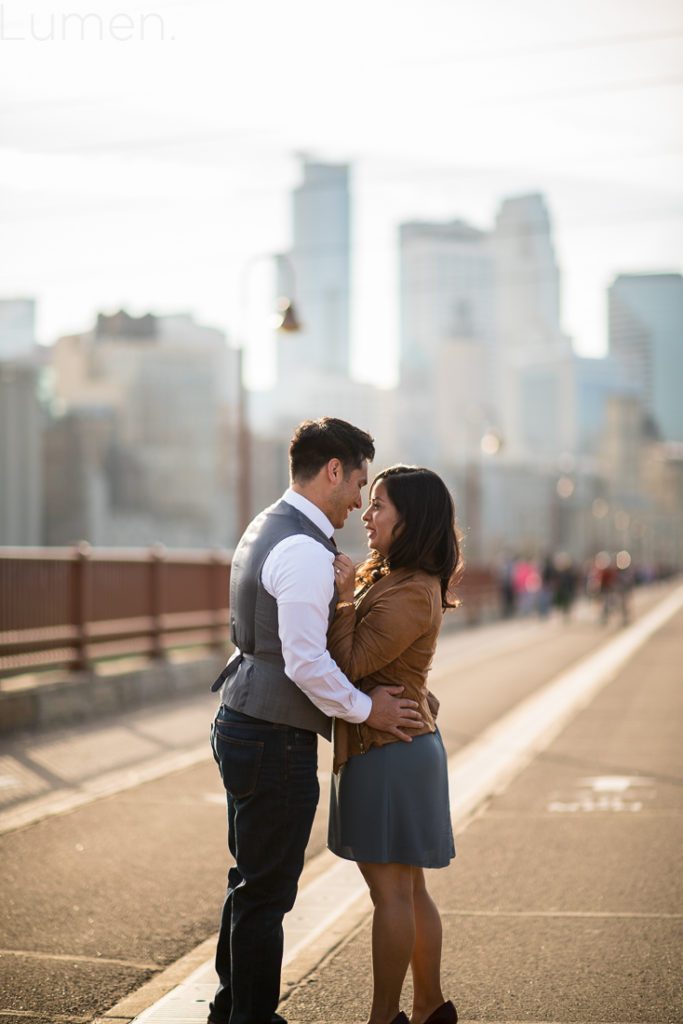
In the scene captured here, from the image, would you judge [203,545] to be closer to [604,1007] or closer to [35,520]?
[35,520]

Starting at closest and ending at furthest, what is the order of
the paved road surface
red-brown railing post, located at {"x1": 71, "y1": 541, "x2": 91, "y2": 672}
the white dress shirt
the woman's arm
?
the white dress shirt → the woman's arm → the paved road surface → red-brown railing post, located at {"x1": 71, "y1": 541, "x2": 91, "y2": 672}

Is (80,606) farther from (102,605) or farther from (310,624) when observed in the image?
(310,624)

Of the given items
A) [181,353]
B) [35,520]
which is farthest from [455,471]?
[35,520]

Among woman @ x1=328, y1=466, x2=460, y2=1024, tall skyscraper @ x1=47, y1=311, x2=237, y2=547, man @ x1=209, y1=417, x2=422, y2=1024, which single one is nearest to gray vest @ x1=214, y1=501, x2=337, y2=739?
man @ x1=209, y1=417, x2=422, y2=1024

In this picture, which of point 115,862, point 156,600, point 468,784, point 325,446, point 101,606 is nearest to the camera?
point 325,446

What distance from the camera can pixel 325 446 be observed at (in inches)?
153

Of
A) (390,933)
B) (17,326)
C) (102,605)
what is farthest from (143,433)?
(390,933)

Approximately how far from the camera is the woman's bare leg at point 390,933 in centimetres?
379

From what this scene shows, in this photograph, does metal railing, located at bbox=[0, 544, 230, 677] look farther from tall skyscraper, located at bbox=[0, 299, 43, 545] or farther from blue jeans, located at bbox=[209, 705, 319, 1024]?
tall skyscraper, located at bbox=[0, 299, 43, 545]

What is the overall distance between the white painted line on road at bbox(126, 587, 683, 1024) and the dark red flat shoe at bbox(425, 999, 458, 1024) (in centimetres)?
73

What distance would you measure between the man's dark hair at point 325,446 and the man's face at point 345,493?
2 cm

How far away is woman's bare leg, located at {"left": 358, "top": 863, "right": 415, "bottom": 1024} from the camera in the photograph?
12.4 ft

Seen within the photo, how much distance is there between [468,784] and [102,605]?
5.86m

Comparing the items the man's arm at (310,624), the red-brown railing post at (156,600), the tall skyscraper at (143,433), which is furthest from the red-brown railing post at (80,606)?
the tall skyscraper at (143,433)
